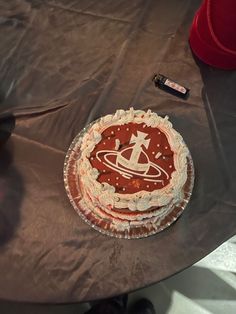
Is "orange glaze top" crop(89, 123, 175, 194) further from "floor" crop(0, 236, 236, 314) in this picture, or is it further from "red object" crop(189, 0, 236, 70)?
"floor" crop(0, 236, 236, 314)

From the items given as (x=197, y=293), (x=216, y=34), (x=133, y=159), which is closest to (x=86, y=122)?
(x=133, y=159)

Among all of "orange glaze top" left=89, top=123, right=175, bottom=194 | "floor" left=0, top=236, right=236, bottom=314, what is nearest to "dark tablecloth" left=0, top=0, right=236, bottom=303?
"orange glaze top" left=89, top=123, right=175, bottom=194

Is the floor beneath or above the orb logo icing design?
beneath

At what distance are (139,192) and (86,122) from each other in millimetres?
267

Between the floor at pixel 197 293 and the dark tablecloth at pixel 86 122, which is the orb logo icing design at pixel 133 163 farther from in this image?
the floor at pixel 197 293

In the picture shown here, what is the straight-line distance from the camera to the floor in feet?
3.96

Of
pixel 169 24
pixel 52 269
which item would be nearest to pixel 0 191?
pixel 52 269

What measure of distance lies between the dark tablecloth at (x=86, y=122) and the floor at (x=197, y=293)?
465 mm

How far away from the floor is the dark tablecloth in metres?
0.46

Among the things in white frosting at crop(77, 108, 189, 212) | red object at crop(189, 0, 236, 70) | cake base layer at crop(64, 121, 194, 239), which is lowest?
cake base layer at crop(64, 121, 194, 239)

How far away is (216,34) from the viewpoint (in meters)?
0.92

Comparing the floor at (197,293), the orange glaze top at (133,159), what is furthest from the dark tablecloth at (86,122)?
the floor at (197,293)

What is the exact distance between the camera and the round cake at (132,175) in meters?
0.77

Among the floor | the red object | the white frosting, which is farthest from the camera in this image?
the floor
